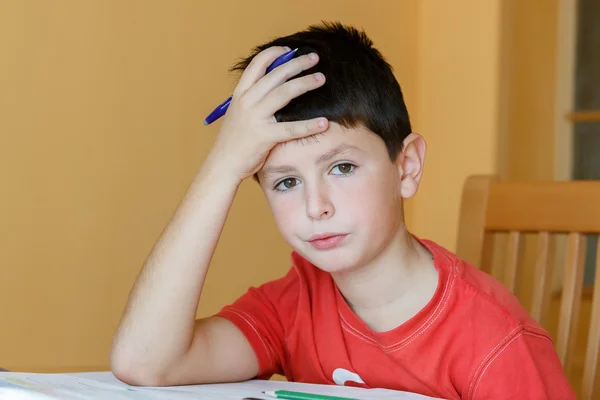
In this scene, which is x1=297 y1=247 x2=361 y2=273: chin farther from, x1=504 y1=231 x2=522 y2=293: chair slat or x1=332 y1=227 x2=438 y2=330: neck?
x1=504 y1=231 x2=522 y2=293: chair slat

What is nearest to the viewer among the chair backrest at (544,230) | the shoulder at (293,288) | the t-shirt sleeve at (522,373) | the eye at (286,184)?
the t-shirt sleeve at (522,373)

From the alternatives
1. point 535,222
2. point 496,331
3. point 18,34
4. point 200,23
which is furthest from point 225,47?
point 496,331

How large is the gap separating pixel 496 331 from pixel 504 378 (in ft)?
0.19

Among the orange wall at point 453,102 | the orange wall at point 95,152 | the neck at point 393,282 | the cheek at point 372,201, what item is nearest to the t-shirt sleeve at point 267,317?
the neck at point 393,282

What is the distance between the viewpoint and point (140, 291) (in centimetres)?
98

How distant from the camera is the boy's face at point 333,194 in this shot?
94 centimetres

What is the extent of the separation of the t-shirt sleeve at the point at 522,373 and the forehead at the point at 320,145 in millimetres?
264

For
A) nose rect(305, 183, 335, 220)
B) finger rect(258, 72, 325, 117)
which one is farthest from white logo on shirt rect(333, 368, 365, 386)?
finger rect(258, 72, 325, 117)

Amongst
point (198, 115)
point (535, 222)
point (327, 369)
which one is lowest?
point (327, 369)

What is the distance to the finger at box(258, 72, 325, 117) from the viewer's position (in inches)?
36.8

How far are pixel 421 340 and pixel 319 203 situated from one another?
205mm

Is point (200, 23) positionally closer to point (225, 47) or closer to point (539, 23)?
point (225, 47)

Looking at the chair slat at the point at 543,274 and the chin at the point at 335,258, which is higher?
the chin at the point at 335,258

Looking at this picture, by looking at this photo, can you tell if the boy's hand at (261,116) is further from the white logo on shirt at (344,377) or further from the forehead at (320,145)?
the white logo on shirt at (344,377)
